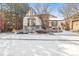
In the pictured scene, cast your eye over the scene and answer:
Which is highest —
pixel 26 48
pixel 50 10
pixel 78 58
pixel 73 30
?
pixel 50 10

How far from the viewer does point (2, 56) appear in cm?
227

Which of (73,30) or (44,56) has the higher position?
(73,30)

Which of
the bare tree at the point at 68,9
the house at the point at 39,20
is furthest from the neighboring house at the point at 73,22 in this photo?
the house at the point at 39,20

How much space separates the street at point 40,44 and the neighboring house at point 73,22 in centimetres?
8

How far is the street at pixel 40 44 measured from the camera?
7.50ft

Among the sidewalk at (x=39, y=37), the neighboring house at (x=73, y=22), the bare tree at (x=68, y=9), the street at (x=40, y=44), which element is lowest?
the street at (x=40, y=44)

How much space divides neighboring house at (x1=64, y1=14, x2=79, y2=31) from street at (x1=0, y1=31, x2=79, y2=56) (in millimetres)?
80

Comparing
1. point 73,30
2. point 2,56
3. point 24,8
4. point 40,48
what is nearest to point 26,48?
point 40,48

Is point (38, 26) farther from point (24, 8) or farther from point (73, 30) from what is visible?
point (73, 30)

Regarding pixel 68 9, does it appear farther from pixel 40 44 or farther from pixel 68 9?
pixel 40 44

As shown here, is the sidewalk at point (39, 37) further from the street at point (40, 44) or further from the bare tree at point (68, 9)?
the bare tree at point (68, 9)

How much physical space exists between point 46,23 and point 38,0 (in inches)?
12.6

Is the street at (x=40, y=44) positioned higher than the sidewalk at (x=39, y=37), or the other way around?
the sidewalk at (x=39, y=37)

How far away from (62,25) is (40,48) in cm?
43
